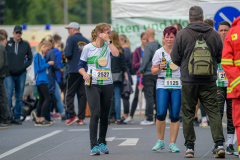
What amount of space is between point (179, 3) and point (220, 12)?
11.9 feet

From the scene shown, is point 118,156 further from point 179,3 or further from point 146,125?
point 179,3

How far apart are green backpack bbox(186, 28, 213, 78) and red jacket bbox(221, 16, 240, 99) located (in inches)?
15.4

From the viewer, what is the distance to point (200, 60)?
8141mm

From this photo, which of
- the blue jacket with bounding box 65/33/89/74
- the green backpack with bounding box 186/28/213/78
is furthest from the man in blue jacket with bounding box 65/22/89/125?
the green backpack with bounding box 186/28/213/78

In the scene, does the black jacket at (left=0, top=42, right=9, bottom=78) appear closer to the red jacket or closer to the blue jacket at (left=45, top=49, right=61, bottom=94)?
the blue jacket at (left=45, top=49, right=61, bottom=94)

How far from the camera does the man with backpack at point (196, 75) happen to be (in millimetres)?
8297

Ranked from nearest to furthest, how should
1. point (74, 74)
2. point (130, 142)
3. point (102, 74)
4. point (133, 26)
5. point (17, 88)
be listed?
point (102, 74), point (130, 142), point (74, 74), point (17, 88), point (133, 26)

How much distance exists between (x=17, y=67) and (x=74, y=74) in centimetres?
163

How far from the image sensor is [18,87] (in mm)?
15062

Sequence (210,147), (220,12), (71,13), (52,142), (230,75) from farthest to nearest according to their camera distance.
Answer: (71,13) → (220,12) → (52,142) → (210,147) → (230,75)

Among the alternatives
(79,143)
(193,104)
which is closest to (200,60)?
(193,104)

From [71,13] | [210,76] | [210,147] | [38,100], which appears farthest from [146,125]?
[71,13]

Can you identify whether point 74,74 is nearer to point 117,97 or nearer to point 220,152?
point 117,97

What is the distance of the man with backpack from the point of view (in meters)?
8.30
